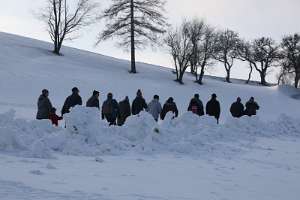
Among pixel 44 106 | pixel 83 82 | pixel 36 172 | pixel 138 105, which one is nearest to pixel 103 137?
pixel 36 172

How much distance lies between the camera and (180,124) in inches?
599

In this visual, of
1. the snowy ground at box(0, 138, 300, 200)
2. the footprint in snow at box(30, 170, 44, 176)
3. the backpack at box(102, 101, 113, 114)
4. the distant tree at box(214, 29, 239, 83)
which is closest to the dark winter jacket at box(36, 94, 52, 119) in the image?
the backpack at box(102, 101, 113, 114)

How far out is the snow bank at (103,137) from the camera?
10094 millimetres

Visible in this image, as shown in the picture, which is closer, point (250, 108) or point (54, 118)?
point (54, 118)

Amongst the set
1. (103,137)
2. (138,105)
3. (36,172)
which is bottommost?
(36,172)

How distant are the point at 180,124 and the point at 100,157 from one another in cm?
531

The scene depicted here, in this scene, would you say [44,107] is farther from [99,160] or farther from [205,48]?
[205,48]

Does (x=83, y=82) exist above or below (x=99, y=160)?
above

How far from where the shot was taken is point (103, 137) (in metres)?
11.2

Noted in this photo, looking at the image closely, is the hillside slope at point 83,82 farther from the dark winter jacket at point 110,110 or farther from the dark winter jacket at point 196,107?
the dark winter jacket at point 196,107

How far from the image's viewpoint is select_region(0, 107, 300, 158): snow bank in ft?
33.1

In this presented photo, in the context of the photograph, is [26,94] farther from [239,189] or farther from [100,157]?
[239,189]

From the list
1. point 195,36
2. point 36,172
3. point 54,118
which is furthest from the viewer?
point 195,36

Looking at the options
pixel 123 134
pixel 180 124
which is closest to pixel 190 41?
pixel 180 124
